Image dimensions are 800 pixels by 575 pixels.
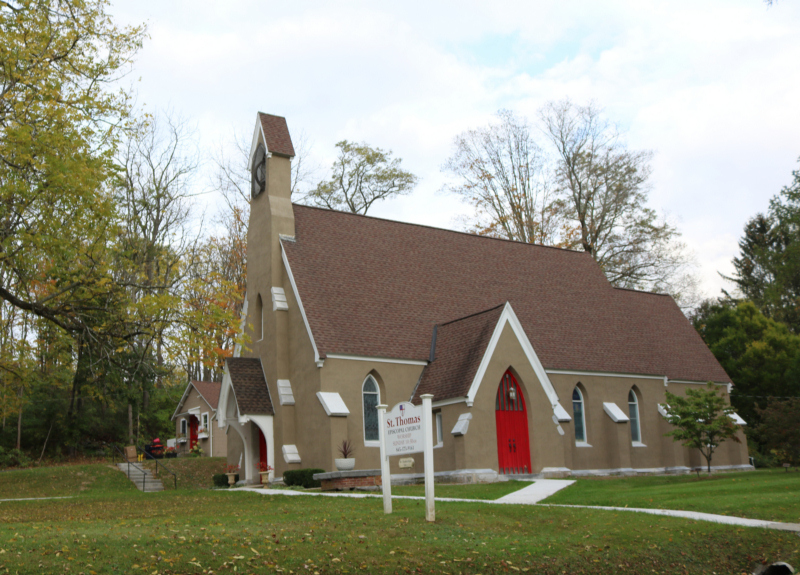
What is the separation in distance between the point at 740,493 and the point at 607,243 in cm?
3118

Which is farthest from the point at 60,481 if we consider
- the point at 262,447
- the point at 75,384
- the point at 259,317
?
the point at 75,384

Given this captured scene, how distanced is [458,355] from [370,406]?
3396mm

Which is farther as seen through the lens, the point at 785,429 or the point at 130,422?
the point at 130,422

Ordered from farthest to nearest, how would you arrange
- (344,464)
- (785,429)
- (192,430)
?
1. (192,430)
2. (785,429)
3. (344,464)

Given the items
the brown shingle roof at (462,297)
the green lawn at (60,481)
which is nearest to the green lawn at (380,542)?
the brown shingle roof at (462,297)

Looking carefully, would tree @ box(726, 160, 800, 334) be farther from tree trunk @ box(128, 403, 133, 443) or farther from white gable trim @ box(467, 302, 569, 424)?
tree trunk @ box(128, 403, 133, 443)

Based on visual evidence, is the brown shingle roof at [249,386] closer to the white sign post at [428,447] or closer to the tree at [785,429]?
the white sign post at [428,447]

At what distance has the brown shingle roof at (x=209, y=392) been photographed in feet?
134

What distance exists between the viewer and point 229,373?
2550 centimetres

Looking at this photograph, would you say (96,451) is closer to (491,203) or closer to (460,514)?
(491,203)

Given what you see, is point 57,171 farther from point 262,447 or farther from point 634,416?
point 634,416

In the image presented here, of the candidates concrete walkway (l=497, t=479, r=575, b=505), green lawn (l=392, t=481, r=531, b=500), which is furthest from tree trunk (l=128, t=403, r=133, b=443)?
concrete walkway (l=497, t=479, r=575, b=505)

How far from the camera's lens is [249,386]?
84.3ft

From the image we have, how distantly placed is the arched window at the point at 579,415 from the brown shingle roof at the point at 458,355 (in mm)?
6000
